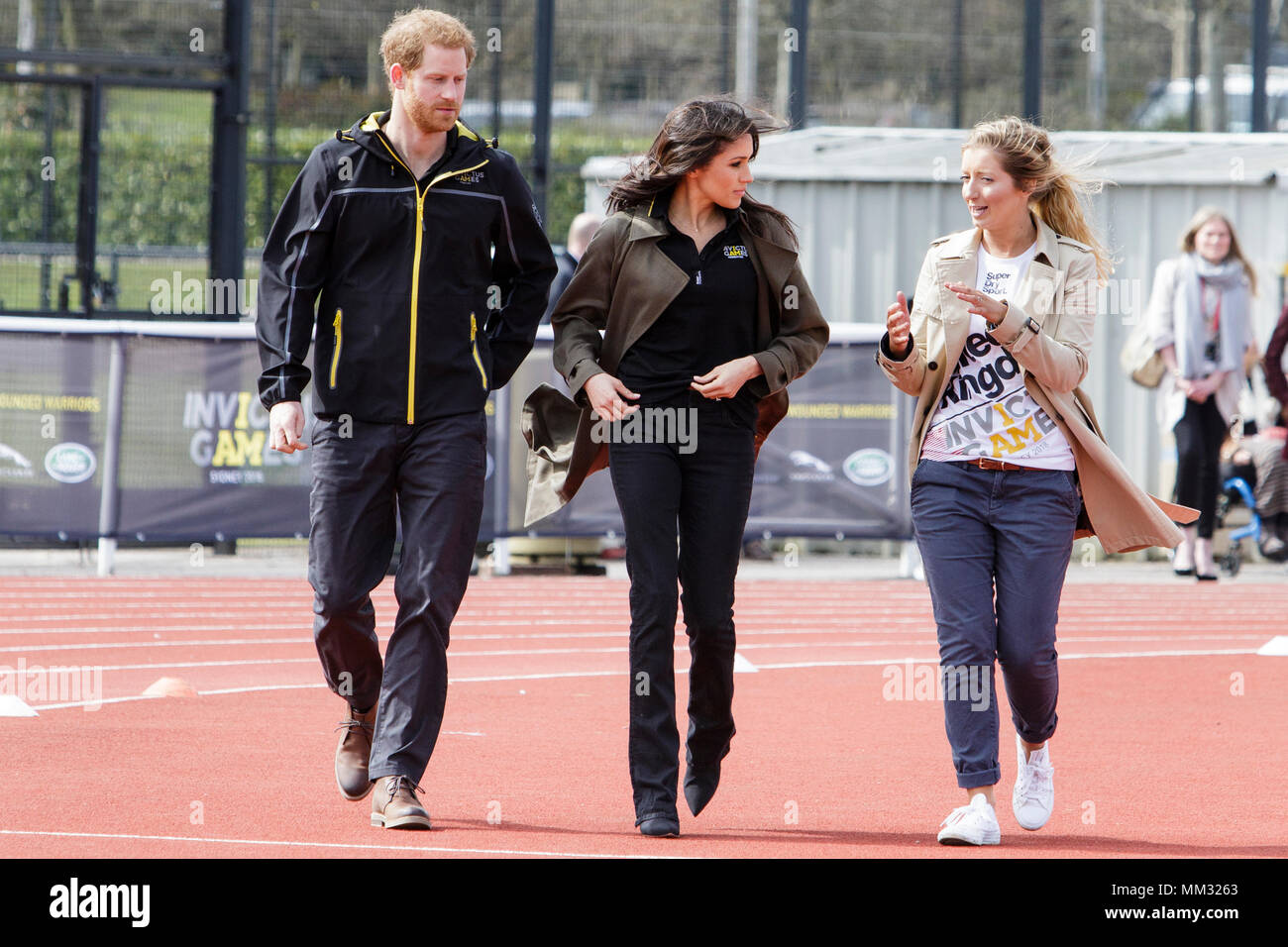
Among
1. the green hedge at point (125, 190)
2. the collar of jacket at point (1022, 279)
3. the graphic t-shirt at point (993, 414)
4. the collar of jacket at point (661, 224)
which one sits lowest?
the graphic t-shirt at point (993, 414)

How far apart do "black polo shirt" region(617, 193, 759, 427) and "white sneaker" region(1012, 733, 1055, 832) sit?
A: 1270mm

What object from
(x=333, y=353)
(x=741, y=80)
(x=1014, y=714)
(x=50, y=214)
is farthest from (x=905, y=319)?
(x=741, y=80)

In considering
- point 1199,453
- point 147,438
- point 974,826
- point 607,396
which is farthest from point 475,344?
point 1199,453

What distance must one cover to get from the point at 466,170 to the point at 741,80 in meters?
18.0

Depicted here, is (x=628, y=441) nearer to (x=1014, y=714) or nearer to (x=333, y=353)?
(x=333, y=353)

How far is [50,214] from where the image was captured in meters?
15.9

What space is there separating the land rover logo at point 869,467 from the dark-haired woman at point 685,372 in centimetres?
803

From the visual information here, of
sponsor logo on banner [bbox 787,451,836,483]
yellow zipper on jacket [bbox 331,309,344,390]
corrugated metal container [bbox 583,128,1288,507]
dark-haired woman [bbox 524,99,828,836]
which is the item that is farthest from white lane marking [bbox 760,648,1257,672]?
corrugated metal container [bbox 583,128,1288,507]

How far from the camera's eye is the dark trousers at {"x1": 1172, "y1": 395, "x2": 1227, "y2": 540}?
12562mm

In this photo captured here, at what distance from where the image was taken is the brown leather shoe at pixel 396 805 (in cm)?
528

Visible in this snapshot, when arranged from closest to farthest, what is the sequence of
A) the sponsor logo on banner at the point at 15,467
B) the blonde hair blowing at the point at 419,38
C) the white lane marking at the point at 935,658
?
1. the blonde hair blowing at the point at 419,38
2. the white lane marking at the point at 935,658
3. the sponsor logo on banner at the point at 15,467

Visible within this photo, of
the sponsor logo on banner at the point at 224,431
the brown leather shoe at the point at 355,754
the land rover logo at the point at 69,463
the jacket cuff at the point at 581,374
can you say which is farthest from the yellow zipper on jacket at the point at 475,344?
the land rover logo at the point at 69,463

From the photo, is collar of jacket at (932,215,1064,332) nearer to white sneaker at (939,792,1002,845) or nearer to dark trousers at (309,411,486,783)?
white sneaker at (939,792,1002,845)

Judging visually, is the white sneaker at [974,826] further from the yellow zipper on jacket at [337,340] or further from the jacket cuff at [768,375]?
the yellow zipper on jacket at [337,340]
